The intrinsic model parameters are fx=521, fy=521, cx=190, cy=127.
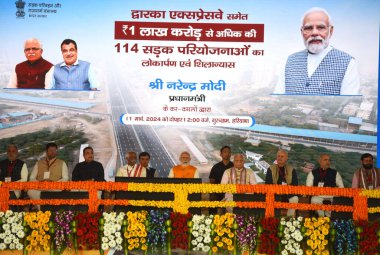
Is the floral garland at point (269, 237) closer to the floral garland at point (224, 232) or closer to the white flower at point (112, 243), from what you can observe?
the floral garland at point (224, 232)

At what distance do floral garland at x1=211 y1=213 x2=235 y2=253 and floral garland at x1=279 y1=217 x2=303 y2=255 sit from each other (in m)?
0.53

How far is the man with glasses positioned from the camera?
828 centimetres

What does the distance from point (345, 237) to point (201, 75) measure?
3749 mm

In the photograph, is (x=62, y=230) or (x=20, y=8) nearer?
(x=62, y=230)

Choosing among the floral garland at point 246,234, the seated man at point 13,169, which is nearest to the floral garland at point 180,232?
the floral garland at point 246,234

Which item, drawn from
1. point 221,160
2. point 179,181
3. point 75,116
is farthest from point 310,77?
point 75,116

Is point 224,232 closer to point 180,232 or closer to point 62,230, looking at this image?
point 180,232

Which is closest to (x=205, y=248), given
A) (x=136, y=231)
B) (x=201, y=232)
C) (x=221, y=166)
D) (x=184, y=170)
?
(x=201, y=232)

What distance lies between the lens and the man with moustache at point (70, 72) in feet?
27.2

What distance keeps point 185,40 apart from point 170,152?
5.92ft

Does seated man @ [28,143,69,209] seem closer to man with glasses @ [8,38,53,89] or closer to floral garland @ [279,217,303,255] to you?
man with glasses @ [8,38,53,89]

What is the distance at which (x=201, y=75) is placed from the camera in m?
8.28

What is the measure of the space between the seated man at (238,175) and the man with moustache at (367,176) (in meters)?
1.55

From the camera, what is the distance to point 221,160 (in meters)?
8.22
